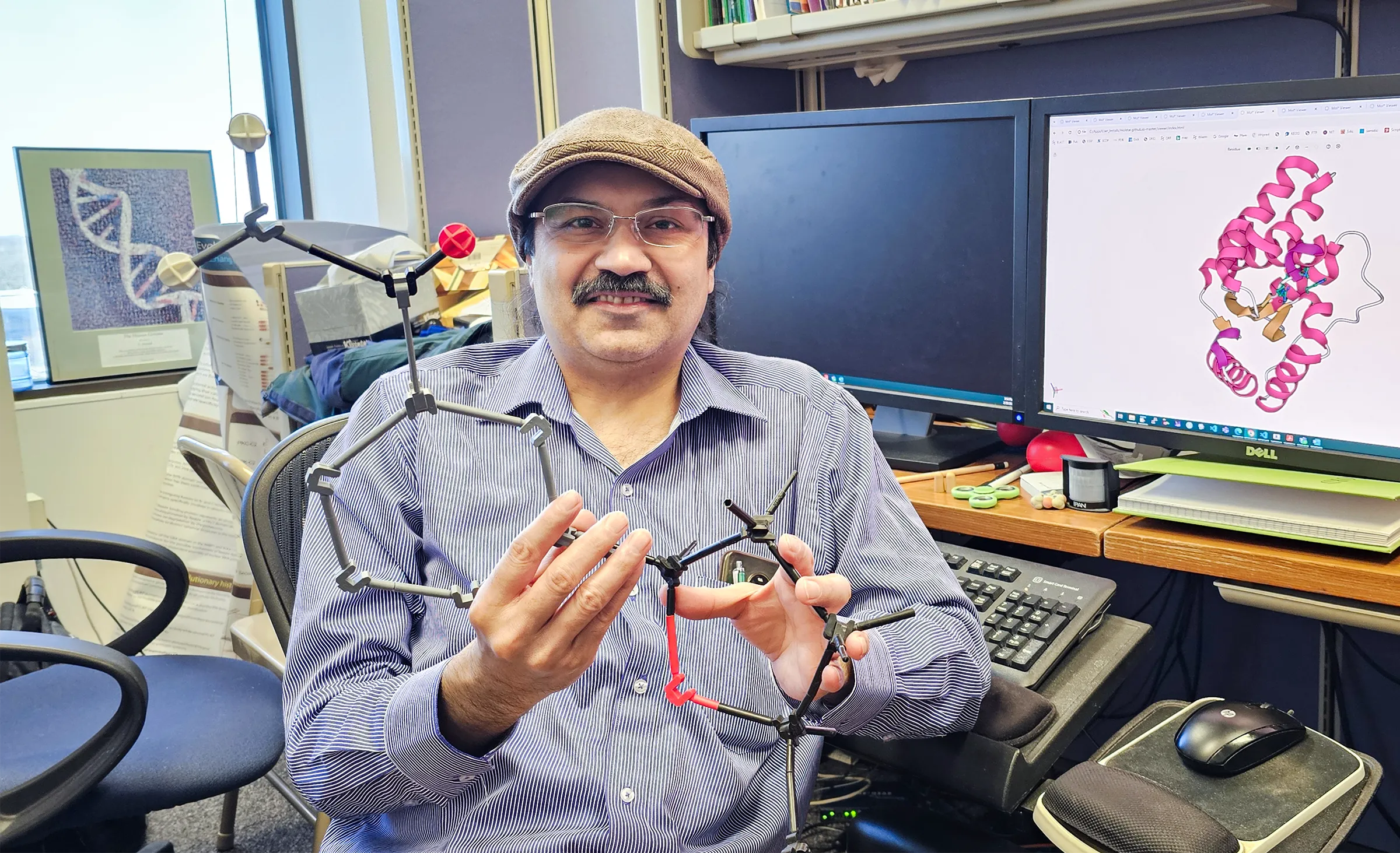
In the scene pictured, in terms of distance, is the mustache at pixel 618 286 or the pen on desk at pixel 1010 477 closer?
the mustache at pixel 618 286

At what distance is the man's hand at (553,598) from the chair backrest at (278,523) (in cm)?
50

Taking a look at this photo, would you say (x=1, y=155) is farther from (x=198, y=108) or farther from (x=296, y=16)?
(x=296, y=16)

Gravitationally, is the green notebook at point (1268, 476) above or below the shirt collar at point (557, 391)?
below

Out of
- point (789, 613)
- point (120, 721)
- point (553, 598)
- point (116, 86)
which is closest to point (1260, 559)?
point (789, 613)

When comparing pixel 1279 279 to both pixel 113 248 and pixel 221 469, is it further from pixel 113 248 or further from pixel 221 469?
pixel 113 248

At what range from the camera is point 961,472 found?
151 cm

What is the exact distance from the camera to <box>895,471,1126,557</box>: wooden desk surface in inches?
48.8

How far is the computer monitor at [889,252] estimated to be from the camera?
142 cm

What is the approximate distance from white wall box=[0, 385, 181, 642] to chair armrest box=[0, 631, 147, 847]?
1630mm

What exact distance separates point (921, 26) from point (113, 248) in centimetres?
225

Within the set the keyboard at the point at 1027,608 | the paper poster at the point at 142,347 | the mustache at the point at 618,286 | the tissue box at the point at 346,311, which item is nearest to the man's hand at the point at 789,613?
the keyboard at the point at 1027,608

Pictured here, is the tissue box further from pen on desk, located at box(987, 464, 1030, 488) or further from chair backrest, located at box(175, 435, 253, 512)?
pen on desk, located at box(987, 464, 1030, 488)

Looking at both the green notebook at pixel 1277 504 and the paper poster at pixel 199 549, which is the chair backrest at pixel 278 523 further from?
the paper poster at pixel 199 549

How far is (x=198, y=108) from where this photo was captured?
305 cm
